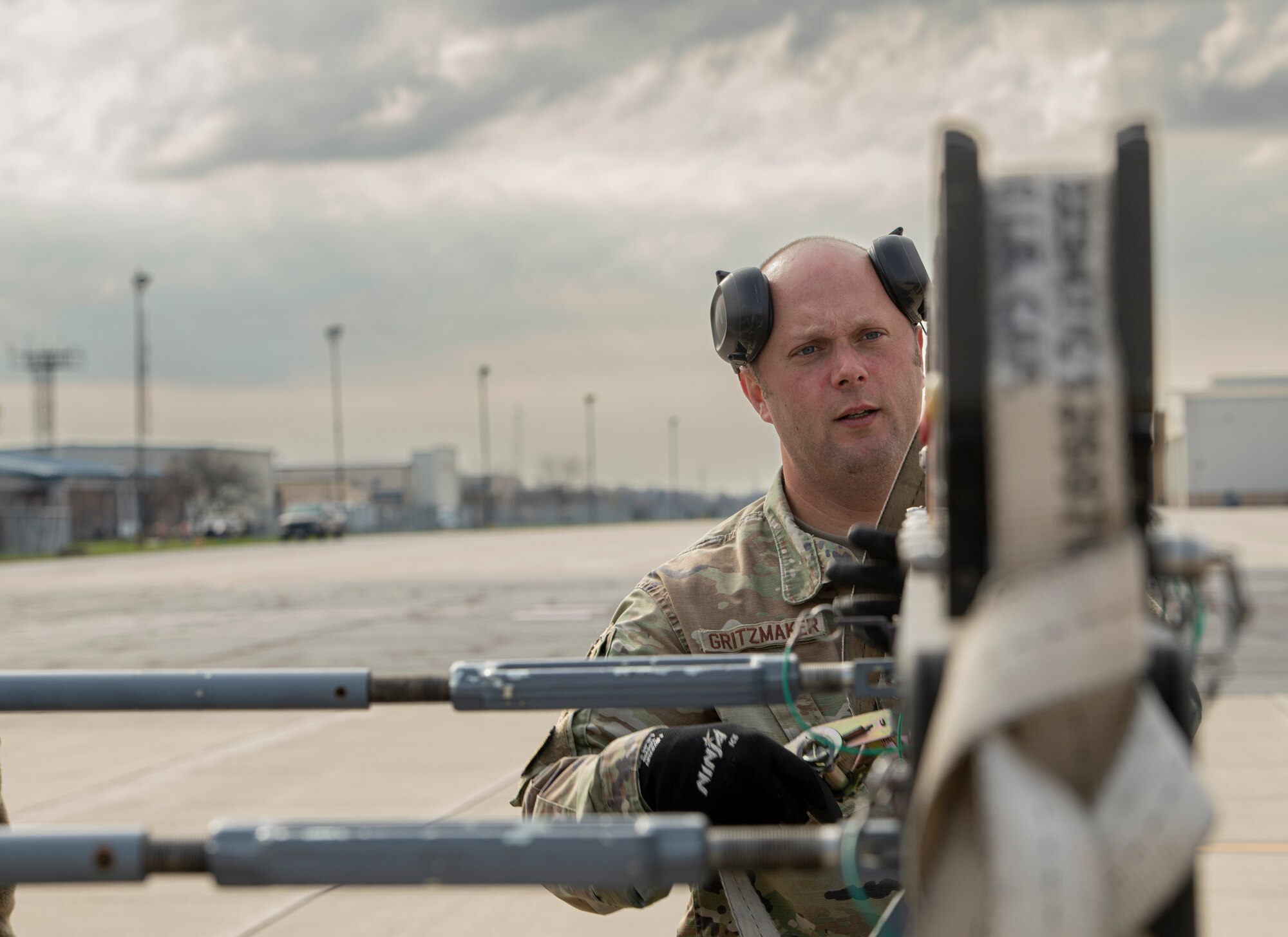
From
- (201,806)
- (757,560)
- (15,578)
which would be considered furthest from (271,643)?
(15,578)

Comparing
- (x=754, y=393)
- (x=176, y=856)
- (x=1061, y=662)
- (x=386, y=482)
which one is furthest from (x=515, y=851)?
(x=386, y=482)

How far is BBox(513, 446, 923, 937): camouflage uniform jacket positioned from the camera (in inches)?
71.4

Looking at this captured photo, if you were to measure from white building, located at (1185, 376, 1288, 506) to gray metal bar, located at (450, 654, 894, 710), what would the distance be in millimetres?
71526

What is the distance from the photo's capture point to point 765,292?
8.25ft

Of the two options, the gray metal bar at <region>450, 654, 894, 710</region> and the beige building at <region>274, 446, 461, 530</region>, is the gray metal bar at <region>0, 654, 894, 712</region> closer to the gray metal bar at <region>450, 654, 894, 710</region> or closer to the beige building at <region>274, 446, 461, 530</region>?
the gray metal bar at <region>450, 654, 894, 710</region>

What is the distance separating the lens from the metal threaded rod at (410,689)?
1463 mm

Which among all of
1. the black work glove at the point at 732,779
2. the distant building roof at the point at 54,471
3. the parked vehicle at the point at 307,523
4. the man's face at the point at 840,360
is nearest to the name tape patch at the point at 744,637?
the man's face at the point at 840,360

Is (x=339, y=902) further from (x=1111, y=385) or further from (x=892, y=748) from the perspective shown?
(x=1111, y=385)

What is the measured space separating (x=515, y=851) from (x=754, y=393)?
2.14 m

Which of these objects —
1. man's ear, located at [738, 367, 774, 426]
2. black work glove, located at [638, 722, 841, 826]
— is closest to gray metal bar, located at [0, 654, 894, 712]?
black work glove, located at [638, 722, 841, 826]

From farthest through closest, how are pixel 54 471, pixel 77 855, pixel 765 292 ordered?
pixel 54 471 < pixel 765 292 < pixel 77 855

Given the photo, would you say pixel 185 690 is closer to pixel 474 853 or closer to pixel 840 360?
pixel 474 853

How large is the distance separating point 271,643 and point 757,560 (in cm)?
1128

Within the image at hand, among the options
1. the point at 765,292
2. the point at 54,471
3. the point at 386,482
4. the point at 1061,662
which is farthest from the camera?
the point at 386,482
